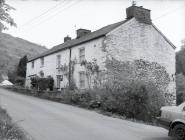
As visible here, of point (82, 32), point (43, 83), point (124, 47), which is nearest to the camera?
point (124, 47)

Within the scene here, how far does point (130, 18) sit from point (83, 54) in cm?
556

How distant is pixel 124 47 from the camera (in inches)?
1011

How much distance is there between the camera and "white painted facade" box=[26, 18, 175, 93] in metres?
24.9

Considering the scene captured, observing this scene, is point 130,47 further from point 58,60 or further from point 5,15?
point 5,15

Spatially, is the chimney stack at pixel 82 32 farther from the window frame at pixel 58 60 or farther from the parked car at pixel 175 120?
the parked car at pixel 175 120

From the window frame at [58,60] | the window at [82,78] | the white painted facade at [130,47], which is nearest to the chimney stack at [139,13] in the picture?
the white painted facade at [130,47]

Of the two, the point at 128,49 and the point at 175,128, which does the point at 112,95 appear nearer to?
the point at 128,49

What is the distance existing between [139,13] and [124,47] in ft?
12.9

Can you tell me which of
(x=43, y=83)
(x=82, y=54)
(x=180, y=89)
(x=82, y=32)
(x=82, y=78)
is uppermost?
(x=82, y=32)

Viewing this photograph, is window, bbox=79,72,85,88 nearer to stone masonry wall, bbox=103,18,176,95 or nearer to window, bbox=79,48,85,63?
window, bbox=79,48,85,63

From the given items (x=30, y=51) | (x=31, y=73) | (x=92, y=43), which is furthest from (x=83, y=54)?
(x=30, y=51)

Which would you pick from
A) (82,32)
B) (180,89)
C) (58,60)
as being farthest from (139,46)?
(180,89)

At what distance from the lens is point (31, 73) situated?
3916 cm

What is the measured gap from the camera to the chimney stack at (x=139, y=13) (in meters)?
26.8
